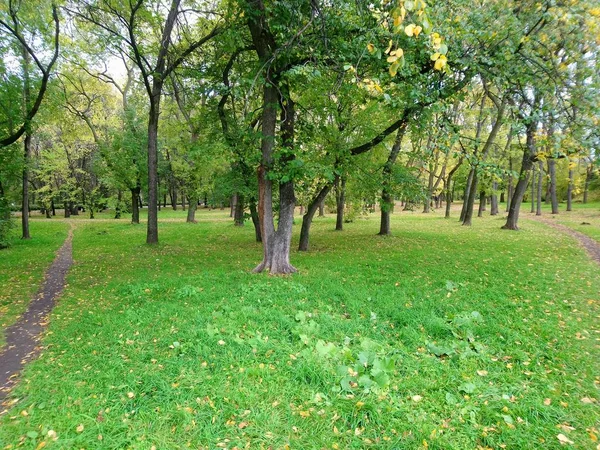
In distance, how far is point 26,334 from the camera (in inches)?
A: 203

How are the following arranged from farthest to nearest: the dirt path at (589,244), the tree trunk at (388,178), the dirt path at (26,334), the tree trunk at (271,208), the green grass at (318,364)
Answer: the tree trunk at (388,178) → the dirt path at (589,244) → the tree trunk at (271,208) → the dirt path at (26,334) → the green grass at (318,364)

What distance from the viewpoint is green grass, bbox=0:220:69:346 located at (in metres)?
6.28

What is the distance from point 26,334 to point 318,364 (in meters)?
4.85

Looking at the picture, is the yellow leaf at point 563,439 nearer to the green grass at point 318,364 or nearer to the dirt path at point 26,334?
the green grass at point 318,364

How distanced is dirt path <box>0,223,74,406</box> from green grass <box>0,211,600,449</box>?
0.70 feet

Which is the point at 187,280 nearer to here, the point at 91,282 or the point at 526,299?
the point at 91,282

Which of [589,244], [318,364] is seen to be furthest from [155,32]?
[589,244]

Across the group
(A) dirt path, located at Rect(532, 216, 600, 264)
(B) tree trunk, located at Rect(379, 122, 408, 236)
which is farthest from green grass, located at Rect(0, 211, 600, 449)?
(B) tree trunk, located at Rect(379, 122, 408, 236)

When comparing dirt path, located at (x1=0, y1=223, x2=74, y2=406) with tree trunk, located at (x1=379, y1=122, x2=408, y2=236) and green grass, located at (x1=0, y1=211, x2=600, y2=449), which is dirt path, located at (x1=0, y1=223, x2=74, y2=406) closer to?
green grass, located at (x1=0, y1=211, x2=600, y2=449)

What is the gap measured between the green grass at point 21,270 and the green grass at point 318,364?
0.86 metres

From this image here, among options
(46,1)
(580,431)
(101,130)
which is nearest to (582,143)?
(580,431)

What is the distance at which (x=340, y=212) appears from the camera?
18.1 metres

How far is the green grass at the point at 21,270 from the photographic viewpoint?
6.28 meters

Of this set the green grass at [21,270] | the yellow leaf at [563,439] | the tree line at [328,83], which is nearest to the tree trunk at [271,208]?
the tree line at [328,83]
